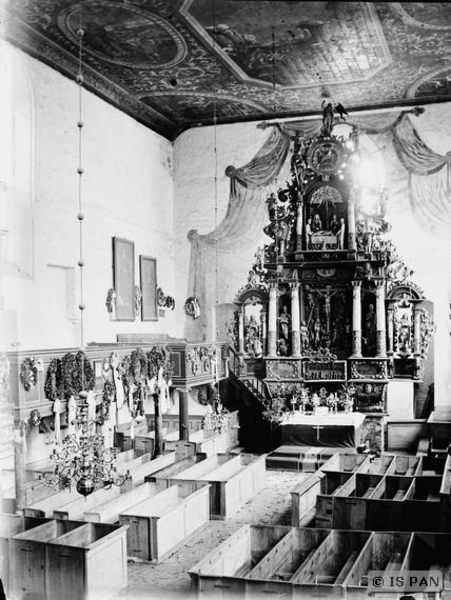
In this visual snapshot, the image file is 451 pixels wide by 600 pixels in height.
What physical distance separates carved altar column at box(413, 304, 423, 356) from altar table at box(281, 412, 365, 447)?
8.02ft

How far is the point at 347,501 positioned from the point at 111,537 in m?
3.88

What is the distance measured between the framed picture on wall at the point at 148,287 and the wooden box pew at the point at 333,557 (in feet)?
39.4

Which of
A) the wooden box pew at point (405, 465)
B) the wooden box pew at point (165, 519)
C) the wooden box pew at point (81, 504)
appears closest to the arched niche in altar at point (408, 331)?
the wooden box pew at point (405, 465)

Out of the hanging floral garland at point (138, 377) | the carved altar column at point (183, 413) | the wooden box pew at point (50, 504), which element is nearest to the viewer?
the wooden box pew at point (50, 504)

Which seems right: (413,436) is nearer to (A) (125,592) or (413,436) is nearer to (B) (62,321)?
(B) (62,321)

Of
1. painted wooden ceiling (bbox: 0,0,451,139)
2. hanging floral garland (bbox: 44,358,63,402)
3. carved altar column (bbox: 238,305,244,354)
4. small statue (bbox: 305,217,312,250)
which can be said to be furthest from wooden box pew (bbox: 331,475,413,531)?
painted wooden ceiling (bbox: 0,0,451,139)

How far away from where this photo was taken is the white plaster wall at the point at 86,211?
51.0 feet

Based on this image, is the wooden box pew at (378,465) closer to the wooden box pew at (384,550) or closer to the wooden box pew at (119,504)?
the wooden box pew at (119,504)

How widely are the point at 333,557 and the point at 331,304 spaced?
9.97m

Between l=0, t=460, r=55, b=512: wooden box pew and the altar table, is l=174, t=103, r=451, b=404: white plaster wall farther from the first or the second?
l=0, t=460, r=55, b=512: wooden box pew

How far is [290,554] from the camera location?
9.10 m

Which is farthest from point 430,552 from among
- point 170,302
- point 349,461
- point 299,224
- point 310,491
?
point 170,302

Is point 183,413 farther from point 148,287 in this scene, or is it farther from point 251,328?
point 148,287

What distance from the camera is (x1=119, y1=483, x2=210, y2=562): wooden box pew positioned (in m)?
10.2
